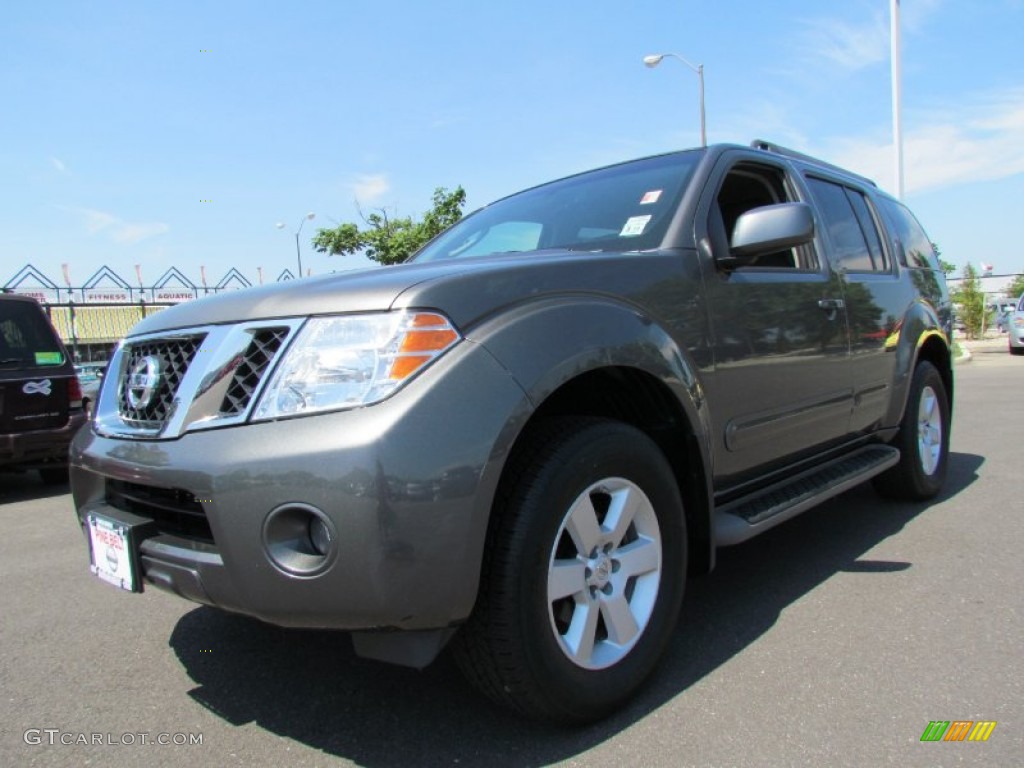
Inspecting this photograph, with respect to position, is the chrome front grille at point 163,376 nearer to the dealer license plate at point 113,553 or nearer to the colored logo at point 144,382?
the colored logo at point 144,382

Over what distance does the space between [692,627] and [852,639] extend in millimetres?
544

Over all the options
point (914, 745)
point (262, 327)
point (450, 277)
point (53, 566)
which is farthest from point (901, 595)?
point (53, 566)

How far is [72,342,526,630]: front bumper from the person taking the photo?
5.45 ft

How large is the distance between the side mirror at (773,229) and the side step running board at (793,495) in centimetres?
94

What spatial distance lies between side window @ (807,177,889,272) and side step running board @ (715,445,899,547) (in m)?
0.94

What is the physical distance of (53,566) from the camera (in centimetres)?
392

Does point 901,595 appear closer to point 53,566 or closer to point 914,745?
point 914,745

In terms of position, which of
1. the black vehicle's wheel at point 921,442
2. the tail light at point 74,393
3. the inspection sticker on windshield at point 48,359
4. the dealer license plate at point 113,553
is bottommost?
the black vehicle's wheel at point 921,442

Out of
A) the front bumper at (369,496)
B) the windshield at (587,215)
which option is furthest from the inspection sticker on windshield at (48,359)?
the front bumper at (369,496)

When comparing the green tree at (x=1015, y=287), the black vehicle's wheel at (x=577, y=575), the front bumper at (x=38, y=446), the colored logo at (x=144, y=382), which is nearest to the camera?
the black vehicle's wheel at (x=577, y=575)

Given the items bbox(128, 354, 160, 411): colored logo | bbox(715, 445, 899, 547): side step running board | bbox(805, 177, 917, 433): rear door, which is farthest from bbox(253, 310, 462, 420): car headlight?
bbox(805, 177, 917, 433): rear door

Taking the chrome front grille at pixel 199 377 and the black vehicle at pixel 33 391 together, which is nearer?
the chrome front grille at pixel 199 377

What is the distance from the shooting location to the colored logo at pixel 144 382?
213 cm

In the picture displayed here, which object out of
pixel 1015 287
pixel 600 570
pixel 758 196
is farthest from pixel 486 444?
pixel 1015 287
